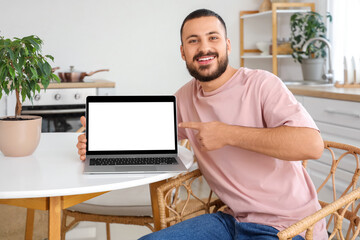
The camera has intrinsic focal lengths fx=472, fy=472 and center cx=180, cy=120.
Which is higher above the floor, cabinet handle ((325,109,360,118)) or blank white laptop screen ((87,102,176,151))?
blank white laptop screen ((87,102,176,151))

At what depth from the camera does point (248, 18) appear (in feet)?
13.9

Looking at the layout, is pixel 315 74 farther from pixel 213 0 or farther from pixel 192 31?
pixel 192 31

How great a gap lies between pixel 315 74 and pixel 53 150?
2.39 metres

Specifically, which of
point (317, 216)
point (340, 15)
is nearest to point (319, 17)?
point (340, 15)

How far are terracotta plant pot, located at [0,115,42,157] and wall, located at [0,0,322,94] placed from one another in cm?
229

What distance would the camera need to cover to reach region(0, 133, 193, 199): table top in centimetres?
128

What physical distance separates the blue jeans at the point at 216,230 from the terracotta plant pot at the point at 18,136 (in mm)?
532

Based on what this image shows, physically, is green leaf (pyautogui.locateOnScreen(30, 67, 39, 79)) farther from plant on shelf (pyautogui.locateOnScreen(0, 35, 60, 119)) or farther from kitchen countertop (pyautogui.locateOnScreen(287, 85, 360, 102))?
kitchen countertop (pyautogui.locateOnScreen(287, 85, 360, 102))

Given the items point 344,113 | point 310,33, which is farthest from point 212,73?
point 310,33

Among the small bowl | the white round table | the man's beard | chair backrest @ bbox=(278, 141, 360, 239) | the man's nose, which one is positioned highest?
the small bowl

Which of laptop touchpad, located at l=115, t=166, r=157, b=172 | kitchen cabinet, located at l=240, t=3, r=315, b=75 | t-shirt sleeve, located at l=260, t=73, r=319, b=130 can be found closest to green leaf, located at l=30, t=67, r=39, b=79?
laptop touchpad, located at l=115, t=166, r=157, b=172

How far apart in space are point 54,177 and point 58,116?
6.95 ft

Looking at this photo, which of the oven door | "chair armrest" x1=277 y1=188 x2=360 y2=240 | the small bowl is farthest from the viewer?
the small bowl

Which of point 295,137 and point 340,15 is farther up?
point 340,15
